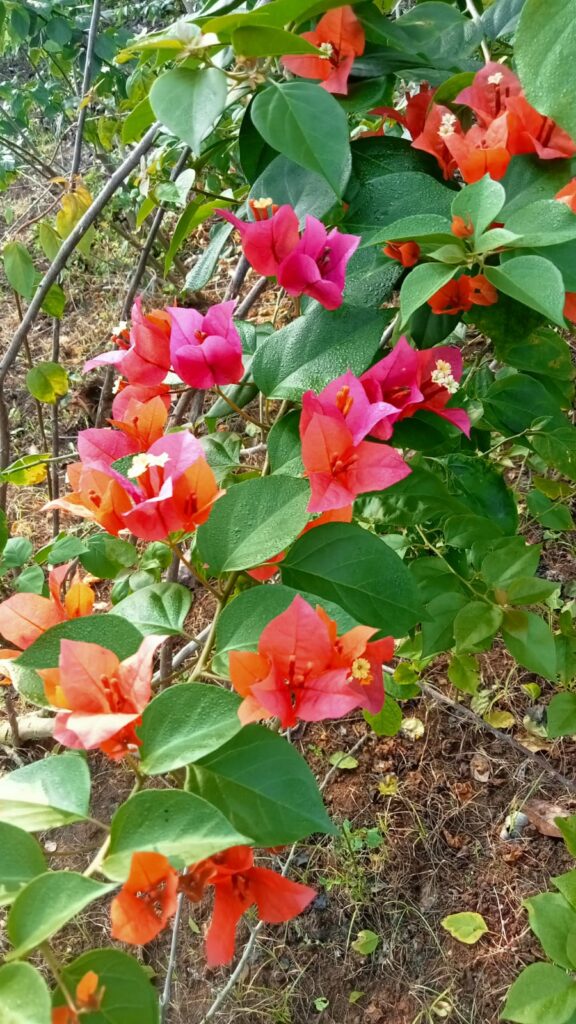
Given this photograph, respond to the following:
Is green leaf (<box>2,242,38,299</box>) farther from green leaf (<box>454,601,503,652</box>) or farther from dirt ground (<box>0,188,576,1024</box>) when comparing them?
dirt ground (<box>0,188,576,1024</box>)

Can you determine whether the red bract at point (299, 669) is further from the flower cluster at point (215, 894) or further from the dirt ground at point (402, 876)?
the dirt ground at point (402, 876)

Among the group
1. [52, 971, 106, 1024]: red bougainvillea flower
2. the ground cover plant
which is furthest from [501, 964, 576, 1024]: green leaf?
[52, 971, 106, 1024]: red bougainvillea flower

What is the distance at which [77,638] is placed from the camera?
45cm

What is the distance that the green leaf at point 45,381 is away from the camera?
1116mm

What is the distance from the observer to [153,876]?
0.36m

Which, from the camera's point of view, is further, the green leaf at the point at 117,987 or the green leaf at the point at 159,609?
the green leaf at the point at 159,609

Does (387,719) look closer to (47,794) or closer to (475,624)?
(475,624)

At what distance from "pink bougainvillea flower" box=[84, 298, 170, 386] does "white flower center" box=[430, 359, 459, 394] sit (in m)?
0.19

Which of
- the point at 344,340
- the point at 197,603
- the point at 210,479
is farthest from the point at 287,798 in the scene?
the point at 197,603

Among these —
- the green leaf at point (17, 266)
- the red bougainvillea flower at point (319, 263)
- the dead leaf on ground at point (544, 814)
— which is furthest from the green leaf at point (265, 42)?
the dead leaf on ground at point (544, 814)

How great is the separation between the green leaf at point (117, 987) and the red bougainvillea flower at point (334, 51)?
0.56 metres

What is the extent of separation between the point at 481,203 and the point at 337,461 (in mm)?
170

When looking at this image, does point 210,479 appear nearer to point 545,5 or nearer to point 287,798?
point 287,798

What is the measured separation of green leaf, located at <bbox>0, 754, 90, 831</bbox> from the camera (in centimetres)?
41
